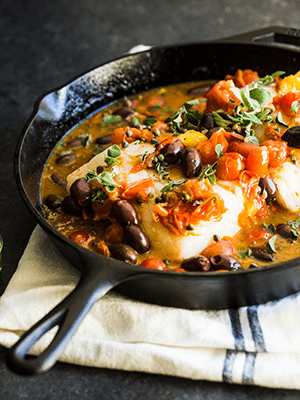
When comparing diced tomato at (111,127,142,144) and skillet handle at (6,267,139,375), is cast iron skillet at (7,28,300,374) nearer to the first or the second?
skillet handle at (6,267,139,375)

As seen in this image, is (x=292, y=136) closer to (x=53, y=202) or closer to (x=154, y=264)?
(x=154, y=264)

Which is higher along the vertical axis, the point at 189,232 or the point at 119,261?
the point at 119,261

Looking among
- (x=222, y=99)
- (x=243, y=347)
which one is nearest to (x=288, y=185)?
(x=222, y=99)

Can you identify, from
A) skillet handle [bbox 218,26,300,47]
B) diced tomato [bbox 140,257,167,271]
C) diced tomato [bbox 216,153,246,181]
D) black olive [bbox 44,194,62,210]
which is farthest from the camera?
skillet handle [bbox 218,26,300,47]

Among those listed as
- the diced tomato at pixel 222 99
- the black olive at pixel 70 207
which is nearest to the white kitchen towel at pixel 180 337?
the black olive at pixel 70 207

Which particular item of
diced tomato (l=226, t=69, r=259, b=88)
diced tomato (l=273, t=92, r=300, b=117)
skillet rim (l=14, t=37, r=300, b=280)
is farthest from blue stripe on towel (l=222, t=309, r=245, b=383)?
diced tomato (l=226, t=69, r=259, b=88)

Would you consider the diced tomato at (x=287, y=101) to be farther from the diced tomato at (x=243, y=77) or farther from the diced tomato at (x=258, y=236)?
the diced tomato at (x=258, y=236)
